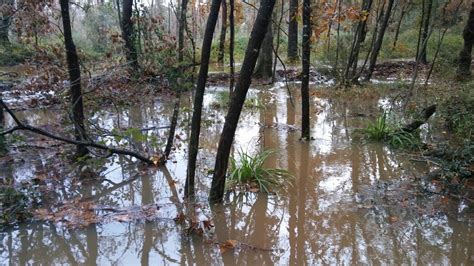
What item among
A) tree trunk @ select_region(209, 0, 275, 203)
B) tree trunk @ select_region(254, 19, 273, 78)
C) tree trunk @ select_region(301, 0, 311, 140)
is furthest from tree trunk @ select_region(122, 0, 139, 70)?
tree trunk @ select_region(254, 19, 273, 78)

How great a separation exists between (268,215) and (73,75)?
3.87 meters

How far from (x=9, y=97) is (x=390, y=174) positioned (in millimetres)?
10844

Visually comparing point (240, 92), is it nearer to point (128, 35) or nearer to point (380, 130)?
point (380, 130)

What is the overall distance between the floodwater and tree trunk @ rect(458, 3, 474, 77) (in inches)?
280

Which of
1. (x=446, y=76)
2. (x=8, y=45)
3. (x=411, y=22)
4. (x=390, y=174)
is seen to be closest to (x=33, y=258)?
(x=390, y=174)

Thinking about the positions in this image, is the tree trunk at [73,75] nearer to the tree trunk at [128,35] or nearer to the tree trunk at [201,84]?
the tree trunk at [201,84]

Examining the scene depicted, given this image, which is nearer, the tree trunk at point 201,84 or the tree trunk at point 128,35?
the tree trunk at point 201,84

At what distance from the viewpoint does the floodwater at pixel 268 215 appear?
14.4ft

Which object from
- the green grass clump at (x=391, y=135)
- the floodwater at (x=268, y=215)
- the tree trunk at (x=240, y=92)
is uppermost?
the tree trunk at (x=240, y=92)

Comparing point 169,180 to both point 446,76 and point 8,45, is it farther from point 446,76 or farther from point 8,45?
point 8,45

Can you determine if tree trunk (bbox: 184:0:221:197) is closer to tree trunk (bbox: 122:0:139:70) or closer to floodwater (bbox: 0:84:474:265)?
floodwater (bbox: 0:84:474:265)

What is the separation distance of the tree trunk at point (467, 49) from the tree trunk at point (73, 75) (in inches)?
459

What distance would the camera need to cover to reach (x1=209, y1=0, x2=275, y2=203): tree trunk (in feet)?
15.5

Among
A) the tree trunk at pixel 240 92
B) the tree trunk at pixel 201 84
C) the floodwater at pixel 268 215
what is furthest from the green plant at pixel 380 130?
the tree trunk at pixel 201 84
